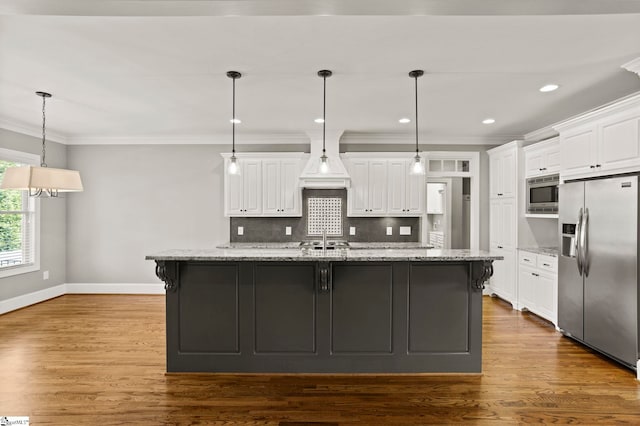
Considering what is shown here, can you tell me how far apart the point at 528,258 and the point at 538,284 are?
390 mm

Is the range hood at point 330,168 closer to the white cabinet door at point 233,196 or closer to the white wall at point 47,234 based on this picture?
the white cabinet door at point 233,196

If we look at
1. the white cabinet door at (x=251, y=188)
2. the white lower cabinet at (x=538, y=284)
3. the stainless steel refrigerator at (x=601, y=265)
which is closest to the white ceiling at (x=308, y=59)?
the white cabinet door at (x=251, y=188)

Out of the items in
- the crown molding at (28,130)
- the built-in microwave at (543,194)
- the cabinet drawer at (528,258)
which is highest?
the crown molding at (28,130)

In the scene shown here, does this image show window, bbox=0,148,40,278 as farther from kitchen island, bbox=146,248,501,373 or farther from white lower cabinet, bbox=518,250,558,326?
white lower cabinet, bbox=518,250,558,326

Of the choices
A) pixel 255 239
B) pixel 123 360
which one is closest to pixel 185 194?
pixel 255 239

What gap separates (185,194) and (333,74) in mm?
3735

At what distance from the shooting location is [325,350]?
120 inches

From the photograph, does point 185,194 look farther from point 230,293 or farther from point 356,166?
point 230,293

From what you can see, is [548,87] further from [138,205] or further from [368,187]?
[138,205]

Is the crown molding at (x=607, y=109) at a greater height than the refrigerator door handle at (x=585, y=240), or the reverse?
the crown molding at (x=607, y=109)

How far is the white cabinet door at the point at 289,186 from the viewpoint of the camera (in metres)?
5.55

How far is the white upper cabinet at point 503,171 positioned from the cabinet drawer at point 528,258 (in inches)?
34.7

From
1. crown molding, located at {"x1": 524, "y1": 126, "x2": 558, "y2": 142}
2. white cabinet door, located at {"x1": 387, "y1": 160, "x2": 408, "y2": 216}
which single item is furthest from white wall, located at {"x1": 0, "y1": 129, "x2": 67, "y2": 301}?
crown molding, located at {"x1": 524, "y1": 126, "x2": 558, "y2": 142}

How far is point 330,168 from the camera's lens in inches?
211
